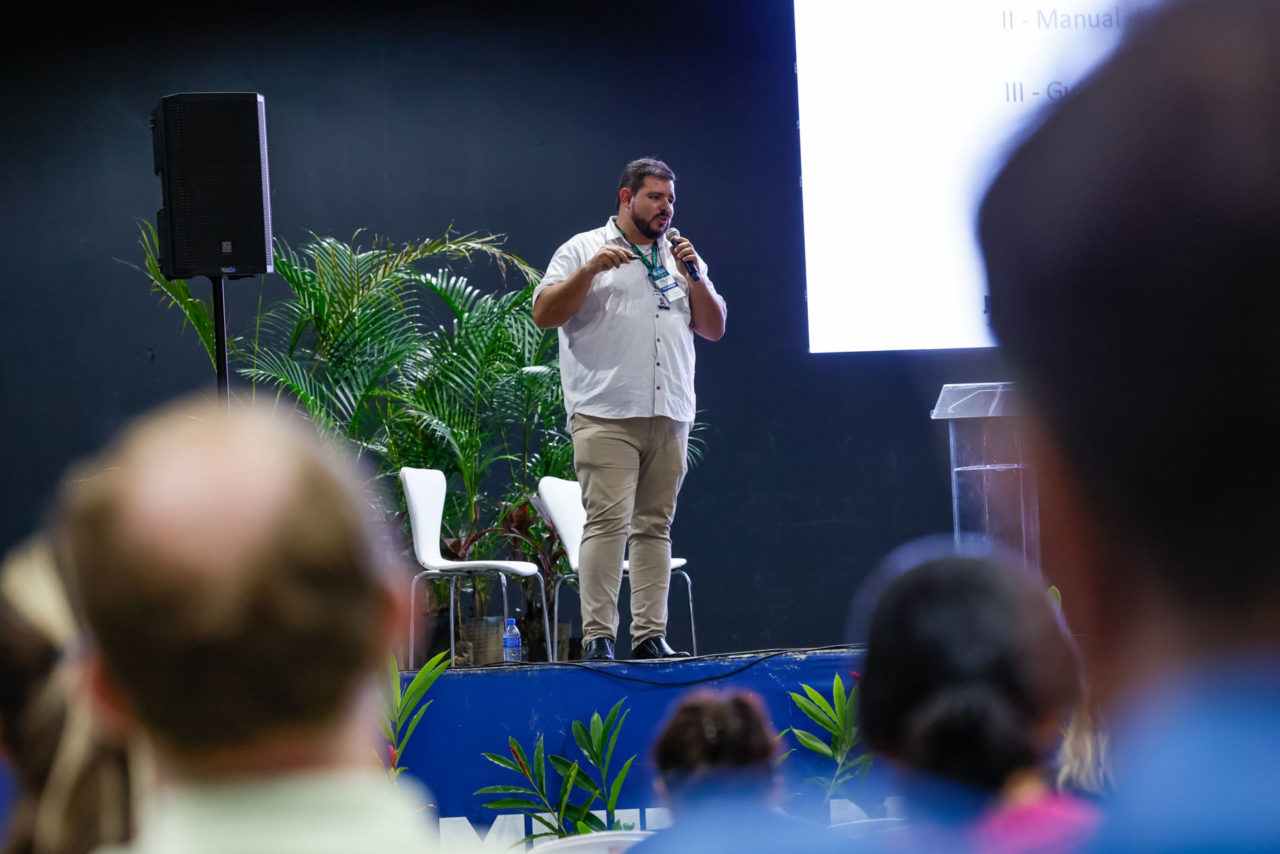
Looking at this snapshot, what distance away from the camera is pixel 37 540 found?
0.77 m

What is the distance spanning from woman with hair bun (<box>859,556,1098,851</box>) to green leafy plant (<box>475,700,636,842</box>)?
2.91 meters

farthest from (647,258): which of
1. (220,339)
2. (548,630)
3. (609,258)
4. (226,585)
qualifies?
(226,585)

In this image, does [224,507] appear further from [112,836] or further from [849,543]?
[849,543]

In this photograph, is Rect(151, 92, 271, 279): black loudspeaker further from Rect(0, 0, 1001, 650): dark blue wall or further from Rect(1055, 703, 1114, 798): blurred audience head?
Rect(1055, 703, 1114, 798): blurred audience head

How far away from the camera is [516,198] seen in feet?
23.4

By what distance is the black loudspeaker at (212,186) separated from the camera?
417cm

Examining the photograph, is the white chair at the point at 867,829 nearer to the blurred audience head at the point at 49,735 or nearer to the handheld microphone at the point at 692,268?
the blurred audience head at the point at 49,735

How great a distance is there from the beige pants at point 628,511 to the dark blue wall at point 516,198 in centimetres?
279

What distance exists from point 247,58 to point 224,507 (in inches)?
278

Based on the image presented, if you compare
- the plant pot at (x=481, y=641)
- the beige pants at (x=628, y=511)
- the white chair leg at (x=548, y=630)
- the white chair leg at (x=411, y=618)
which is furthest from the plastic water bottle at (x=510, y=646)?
the beige pants at (x=628, y=511)

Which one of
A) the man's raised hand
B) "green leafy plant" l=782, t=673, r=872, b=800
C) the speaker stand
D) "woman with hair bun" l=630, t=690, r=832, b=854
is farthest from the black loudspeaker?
"woman with hair bun" l=630, t=690, r=832, b=854

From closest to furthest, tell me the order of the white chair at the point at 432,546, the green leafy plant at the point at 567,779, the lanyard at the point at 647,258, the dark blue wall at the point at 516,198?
the green leafy plant at the point at 567,779 → the lanyard at the point at 647,258 → the white chair at the point at 432,546 → the dark blue wall at the point at 516,198

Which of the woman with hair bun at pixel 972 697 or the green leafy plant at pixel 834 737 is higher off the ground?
the woman with hair bun at pixel 972 697

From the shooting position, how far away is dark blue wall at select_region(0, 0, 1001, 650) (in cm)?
691
